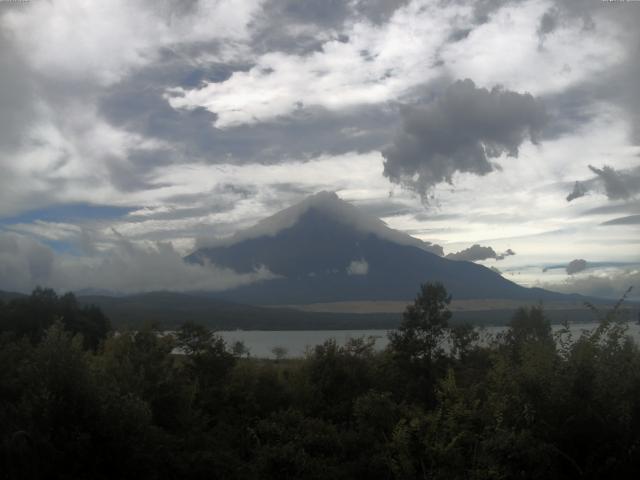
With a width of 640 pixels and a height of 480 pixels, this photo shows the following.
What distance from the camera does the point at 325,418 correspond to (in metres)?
35.2

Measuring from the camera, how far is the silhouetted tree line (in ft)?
45.4

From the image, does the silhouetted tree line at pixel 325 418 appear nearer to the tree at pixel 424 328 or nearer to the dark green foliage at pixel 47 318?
the tree at pixel 424 328

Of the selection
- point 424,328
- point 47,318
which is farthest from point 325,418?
point 47,318

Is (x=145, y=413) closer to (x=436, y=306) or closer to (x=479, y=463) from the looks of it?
(x=479, y=463)

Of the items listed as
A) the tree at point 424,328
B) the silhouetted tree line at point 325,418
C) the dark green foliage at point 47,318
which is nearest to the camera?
the silhouetted tree line at point 325,418

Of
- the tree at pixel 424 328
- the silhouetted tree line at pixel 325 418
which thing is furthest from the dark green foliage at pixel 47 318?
the tree at pixel 424 328

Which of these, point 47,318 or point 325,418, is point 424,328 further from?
point 47,318

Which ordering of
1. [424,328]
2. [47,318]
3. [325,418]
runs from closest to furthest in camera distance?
[325,418] < [424,328] < [47,318]

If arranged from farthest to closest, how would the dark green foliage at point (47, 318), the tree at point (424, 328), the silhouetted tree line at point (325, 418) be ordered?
the dark green foliage at point (47, 318) → the tree at point (424, 328) → the silhouetted tree line at point (325, 418)

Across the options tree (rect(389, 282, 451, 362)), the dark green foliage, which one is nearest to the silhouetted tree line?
tree (rect(389, 282, 451, 362))

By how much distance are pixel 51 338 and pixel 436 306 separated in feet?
92.7

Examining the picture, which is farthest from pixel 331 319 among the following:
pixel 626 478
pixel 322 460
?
pixel 626 478

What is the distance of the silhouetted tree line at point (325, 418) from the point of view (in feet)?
45.4

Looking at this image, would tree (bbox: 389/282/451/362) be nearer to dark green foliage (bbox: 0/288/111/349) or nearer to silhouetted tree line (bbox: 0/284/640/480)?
silhouetted tree line (bbox: 0/284/640/480)
